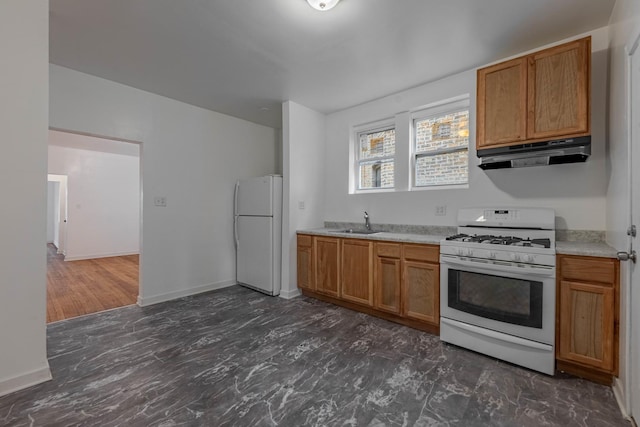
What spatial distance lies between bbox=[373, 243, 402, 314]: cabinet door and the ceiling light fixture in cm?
207

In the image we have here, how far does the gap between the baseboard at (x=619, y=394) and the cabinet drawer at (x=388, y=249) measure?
64.7 inches

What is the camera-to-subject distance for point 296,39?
2426 mm

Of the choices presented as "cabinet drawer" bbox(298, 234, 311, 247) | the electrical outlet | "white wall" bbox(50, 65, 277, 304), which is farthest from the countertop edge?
the electrical outlet

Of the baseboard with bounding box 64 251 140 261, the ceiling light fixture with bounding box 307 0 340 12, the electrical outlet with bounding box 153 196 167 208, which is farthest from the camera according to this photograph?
the baseboard with bounding box 64 251 140 261

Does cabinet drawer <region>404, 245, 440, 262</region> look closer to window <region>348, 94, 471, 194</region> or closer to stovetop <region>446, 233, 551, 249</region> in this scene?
stovetop <region>446, 233, 551, 249</region>

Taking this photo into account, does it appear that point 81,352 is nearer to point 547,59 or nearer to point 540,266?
point 540,266

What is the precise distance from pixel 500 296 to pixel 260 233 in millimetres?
2827

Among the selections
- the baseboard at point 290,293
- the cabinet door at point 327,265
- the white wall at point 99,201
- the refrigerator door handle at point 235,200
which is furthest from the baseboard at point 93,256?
the cabinet door at point 327,265

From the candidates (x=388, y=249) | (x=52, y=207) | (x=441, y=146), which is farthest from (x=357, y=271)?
(x=52, y=207)

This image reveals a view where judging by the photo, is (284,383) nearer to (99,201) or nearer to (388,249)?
(388,249)

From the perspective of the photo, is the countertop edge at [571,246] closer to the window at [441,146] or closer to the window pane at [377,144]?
the window at [441,146]

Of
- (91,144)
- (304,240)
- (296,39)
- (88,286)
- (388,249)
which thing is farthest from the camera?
(91,144)

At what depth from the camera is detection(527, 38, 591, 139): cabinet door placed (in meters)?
2.10

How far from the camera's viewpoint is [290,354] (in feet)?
7.51
